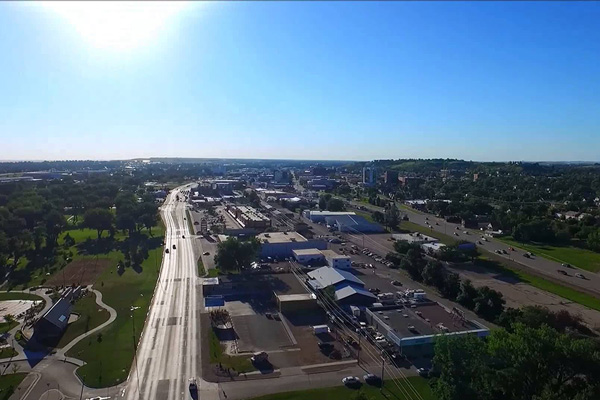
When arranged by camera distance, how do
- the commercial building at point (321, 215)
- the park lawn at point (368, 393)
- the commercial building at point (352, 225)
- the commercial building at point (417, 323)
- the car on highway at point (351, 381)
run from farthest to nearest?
the commercial building at point (321, 215) < the commercial building at point (352, 225) < the commercial building at point (417, 323) < the car on highway at point (351, 381) < the park lawn at point (368, 393)

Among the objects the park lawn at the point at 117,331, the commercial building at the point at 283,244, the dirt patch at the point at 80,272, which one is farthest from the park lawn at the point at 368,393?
the commercial building at the point at 283,244

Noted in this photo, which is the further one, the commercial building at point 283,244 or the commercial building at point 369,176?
the commercial building at point 369,176

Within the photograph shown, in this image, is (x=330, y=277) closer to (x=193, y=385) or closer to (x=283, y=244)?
(x=283, y=244)

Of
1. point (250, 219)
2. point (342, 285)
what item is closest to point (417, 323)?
point (342, 285)

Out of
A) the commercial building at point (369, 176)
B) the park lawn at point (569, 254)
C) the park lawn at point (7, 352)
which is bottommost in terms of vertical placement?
the park lawn at point (7, 352)

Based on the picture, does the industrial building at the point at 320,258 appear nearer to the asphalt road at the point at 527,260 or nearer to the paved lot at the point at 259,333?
the paved lot at the point at 259,333

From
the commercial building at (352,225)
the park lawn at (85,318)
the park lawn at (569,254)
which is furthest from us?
the commercial building at (352,225)
